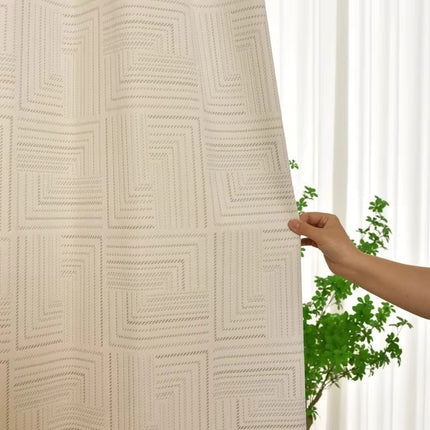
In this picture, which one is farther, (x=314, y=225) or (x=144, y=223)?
(x=314, y=225)

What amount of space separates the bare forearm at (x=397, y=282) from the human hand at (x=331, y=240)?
0.02m

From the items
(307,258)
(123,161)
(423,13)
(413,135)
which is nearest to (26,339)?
(123,161)

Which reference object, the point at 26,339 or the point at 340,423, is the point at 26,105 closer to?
the point at 26,339

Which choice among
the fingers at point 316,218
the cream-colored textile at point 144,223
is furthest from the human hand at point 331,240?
the cream-colored textile at point 144,223

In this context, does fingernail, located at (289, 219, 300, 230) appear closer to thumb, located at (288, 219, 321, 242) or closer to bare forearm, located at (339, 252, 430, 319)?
thumb, located at (288, 219, 321, 242)

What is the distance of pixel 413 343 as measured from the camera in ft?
Result: 5.90

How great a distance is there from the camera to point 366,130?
185 centimetres

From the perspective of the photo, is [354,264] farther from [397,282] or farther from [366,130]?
[366,130]

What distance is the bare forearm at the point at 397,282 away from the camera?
0.80 m

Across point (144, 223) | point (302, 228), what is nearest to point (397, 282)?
point (302, 228)

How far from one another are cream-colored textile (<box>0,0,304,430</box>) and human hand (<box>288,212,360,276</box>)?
0.38 feet

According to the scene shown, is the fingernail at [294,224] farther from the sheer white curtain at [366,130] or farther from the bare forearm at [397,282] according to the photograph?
the sheer white curtain at [366,130]

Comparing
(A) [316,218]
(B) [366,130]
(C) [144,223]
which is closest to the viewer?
(C) [144,223]

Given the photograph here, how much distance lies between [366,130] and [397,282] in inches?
44.1
